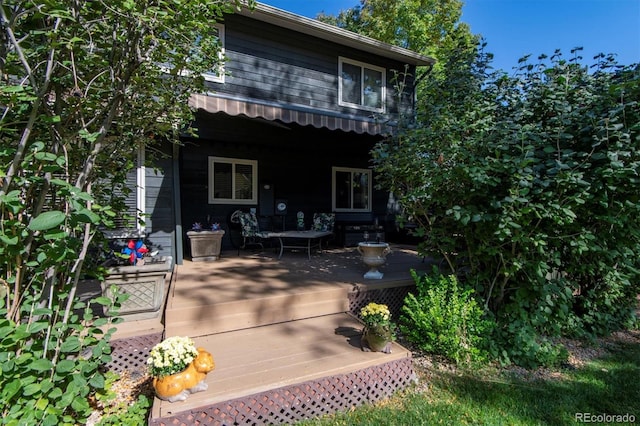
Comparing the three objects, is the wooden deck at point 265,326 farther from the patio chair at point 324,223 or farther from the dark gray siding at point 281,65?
the dark gray siding at point 281,65

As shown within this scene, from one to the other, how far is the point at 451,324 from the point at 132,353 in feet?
9.31

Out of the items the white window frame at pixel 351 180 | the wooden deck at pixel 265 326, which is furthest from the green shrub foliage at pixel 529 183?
the white window frame at pixel 351 180

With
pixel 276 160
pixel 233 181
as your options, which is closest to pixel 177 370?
pixel 233 181

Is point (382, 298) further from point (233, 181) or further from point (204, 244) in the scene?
point (233, 181)

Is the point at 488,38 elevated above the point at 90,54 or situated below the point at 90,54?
above

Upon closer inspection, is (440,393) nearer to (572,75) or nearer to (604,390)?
(604,390)

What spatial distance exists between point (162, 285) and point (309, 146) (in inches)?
202

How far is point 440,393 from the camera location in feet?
8.10

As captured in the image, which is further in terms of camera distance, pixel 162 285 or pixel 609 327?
pixel 609 327

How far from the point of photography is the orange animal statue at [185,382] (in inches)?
75.8

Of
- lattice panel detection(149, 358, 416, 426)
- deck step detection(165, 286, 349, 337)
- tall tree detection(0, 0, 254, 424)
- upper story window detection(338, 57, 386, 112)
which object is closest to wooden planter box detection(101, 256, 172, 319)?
deck step detection(165, 286, 349, 337)

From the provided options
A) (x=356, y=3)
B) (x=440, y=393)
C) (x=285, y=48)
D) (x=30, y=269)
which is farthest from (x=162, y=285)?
(x=356, y=3)

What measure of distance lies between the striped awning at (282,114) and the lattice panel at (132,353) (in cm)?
273

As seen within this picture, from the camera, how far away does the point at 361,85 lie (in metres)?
8.19
